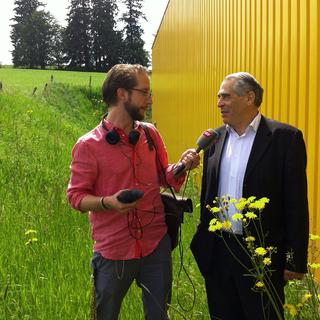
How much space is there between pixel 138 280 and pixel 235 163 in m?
0.87

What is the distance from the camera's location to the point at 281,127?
2.70 metres

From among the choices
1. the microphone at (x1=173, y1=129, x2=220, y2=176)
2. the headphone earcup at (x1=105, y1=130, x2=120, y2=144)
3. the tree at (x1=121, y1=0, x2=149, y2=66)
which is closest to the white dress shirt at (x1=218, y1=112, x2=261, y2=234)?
the microphone at (x1=173, y1=129, x2=220, y2=176)

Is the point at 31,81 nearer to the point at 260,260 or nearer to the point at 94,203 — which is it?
the point at 94,203

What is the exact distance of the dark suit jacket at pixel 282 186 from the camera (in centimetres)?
259

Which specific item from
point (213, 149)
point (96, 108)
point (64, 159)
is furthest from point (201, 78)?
point (96, 108)

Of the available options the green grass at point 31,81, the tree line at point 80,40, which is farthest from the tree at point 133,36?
the green grass at point 31,81

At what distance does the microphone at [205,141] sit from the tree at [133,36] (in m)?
73.7

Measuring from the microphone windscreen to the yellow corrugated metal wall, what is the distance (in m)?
0.89

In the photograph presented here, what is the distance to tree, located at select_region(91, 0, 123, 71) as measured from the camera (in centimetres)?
7756

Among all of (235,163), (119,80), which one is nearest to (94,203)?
(119,80)

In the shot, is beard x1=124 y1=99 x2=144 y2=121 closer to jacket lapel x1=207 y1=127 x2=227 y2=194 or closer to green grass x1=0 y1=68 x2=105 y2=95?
jacket lapel x1=207 y1=127 x2=227 y2=194

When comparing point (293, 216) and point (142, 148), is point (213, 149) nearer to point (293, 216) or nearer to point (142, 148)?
point (142, 148)

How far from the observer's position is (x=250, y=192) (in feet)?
8.81

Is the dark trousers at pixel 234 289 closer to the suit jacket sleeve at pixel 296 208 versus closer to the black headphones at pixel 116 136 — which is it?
the suit jacket sleeve at pixel 296 208
